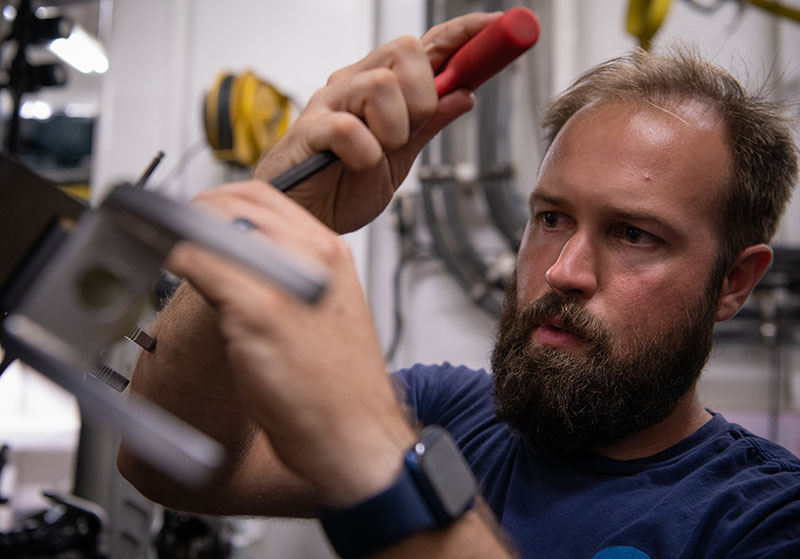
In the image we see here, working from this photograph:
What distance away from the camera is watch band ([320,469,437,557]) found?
0.42m

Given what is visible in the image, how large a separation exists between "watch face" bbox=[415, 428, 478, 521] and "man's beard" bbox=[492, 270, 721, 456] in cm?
39

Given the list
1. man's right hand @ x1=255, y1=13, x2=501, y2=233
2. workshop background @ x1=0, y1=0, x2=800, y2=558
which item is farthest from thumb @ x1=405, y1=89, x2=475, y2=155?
workshop background @ x1=0, y1=0, x2=800, y2=558

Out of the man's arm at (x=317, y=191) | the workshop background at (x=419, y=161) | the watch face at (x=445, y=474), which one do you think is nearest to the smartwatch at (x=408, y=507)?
the watch face at (x=445, y=474)

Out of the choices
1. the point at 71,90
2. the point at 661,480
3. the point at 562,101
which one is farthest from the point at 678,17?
the point at 71,90

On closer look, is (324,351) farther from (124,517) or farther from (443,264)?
(443,264)

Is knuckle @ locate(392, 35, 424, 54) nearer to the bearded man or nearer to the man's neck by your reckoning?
the bearded man

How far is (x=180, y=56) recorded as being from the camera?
2338 millimetres

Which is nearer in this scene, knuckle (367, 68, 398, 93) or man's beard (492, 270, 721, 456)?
knuckle (367, 68, 398, 93)

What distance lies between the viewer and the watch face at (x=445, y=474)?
1.43ft

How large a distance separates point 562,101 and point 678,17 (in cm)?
139

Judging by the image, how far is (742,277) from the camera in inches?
40.0

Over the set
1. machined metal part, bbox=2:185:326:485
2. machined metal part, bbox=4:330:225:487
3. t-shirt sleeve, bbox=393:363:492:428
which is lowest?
t-shirt sleeve, bbox=393:363:492:428

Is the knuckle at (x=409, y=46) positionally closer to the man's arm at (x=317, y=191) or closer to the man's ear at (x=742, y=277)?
the man's arm at (x=317, y=191)

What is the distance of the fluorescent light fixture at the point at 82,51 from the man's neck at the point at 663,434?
292 centimetres
